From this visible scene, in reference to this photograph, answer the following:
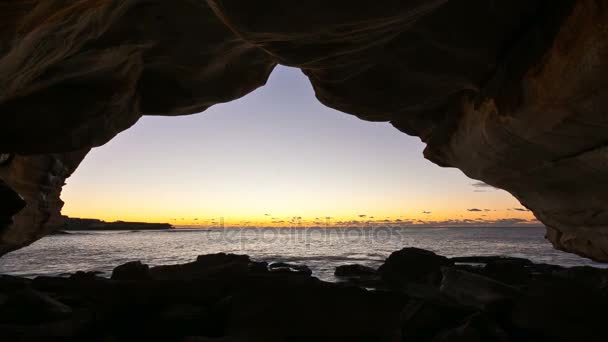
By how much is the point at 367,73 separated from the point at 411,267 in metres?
7.93

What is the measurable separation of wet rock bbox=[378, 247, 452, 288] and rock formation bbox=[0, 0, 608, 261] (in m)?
3.51

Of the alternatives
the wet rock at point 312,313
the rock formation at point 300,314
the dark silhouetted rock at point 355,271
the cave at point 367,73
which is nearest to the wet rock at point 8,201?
the cave at point 367,73

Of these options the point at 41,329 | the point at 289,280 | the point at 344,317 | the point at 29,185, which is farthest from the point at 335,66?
the point at 29,185

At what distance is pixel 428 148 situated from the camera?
38.9ft

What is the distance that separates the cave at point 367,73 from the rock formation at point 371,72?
3 cm

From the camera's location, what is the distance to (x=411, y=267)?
13.2 m

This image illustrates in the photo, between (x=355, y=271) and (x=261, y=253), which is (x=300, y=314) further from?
(x=261, y=253)

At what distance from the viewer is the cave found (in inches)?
194

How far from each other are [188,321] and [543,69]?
22.2 ft

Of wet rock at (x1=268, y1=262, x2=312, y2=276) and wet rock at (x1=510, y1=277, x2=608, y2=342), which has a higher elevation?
wet rock at (x1=510, y1=277, x2=608, y2=342)

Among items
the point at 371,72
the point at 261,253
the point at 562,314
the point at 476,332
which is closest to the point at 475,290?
the point at 562,314

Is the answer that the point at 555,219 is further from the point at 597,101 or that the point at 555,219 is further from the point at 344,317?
the point at 344,317

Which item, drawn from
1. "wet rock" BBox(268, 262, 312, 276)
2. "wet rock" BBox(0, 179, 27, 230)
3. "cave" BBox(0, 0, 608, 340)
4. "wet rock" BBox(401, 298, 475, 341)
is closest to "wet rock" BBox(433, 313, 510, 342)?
"wet rock" BBox(401, 298, 475, 341)

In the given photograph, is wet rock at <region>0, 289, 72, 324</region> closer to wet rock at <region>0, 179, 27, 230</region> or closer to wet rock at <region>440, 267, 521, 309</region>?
wet rock at <region>0, 179, 27, 230</region>
